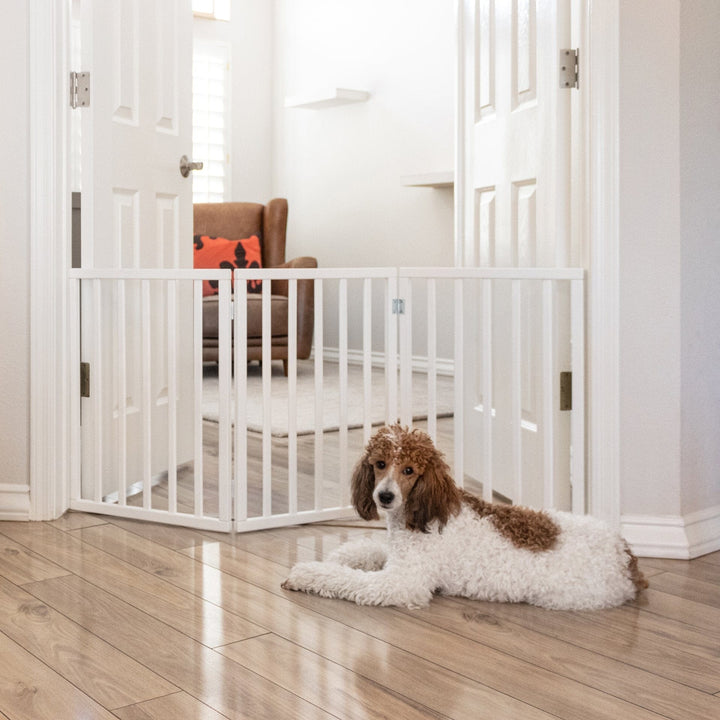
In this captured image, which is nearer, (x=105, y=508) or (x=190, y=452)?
(x=105, y=508)

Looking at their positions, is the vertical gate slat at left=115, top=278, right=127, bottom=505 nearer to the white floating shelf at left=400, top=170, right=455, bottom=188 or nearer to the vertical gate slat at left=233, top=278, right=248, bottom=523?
the vertical gate slat at left=233, top=278, right=248, bottom=523

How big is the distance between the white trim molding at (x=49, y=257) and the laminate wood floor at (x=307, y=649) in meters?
0.36

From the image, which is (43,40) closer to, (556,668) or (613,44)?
(613,44)

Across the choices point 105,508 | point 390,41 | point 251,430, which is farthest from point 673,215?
point 390,41

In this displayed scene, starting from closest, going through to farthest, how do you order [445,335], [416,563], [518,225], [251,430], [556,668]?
[556,668]
[416,563]
[518,225]
[251,430]
[445,335]

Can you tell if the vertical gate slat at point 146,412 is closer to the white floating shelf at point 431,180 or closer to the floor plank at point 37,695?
the floor plank at point 37,695

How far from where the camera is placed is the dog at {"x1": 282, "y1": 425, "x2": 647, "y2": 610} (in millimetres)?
1763

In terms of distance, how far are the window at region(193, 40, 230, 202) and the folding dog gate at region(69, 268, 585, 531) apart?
340 cm

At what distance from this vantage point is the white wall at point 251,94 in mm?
6285

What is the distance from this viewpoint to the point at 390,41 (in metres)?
5.54

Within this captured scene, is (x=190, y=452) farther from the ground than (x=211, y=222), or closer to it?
closer to it

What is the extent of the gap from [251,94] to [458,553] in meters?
5.12

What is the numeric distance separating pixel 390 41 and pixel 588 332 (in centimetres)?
383

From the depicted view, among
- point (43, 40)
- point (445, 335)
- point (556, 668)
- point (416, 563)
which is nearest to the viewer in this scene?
point (556, 668)
